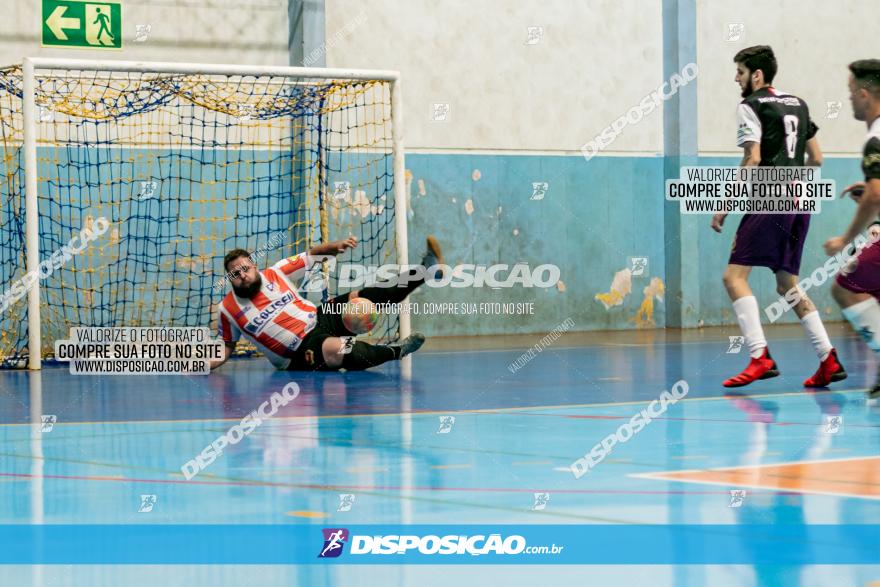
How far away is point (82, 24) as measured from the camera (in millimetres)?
14367

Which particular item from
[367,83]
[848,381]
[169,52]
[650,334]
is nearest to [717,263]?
[650,334]

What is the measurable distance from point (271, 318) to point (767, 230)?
4091 mm

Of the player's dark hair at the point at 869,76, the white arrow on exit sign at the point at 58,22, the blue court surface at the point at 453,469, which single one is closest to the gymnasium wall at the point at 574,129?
the white arrow on exit sign at the point at 58,22

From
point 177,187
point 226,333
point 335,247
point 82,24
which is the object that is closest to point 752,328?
point 335,247

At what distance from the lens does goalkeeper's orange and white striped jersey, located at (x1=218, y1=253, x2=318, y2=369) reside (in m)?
10.7

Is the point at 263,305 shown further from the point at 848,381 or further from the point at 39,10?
the point at 39,10

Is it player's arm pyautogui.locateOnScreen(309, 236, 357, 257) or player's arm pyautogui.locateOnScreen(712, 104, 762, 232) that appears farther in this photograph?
player's arm pyautogui.locateOnScreen(309, 236, 357, 257)

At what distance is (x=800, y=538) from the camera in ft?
12.6

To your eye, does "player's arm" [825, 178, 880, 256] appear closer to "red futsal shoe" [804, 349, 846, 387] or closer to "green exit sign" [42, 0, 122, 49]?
"red futsal shoe" [804, 349, 846, 387]

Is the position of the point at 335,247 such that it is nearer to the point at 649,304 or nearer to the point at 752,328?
the point at 752,328

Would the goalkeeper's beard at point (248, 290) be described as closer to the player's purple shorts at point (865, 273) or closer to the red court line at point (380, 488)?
the player's purple shorts at point (865, 273)

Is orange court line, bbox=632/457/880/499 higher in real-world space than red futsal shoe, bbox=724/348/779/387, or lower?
lower

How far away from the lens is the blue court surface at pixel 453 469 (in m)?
3.58

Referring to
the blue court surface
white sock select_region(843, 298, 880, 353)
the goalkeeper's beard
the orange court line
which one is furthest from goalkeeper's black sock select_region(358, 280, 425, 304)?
the orange court line
